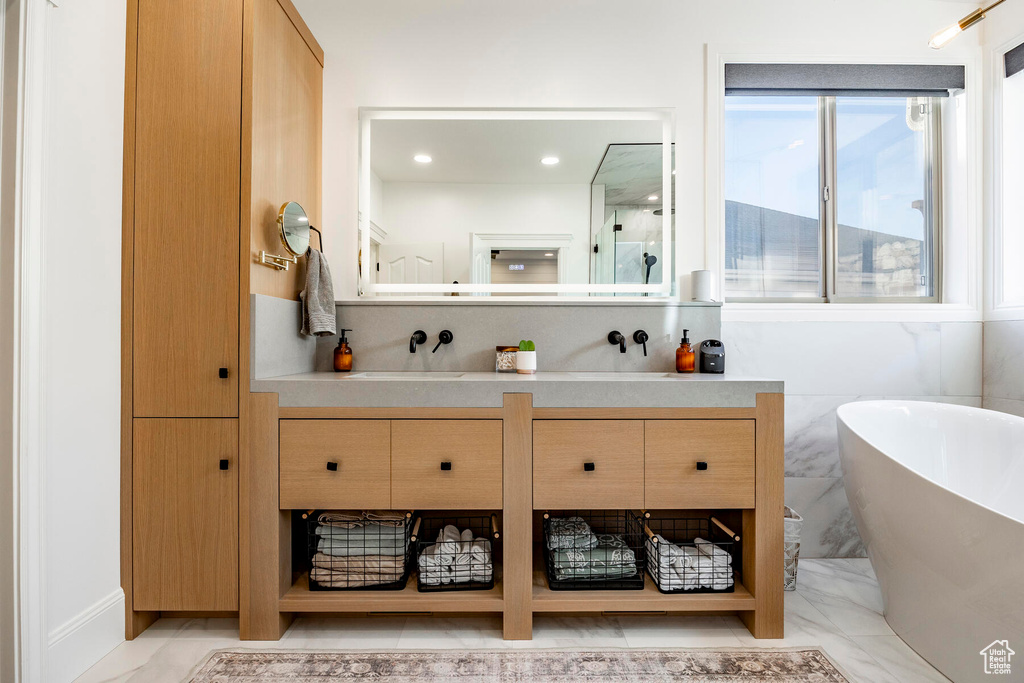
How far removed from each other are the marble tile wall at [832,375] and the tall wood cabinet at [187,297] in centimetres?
200

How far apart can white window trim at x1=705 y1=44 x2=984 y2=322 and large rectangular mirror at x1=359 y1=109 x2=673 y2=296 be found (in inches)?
8.8

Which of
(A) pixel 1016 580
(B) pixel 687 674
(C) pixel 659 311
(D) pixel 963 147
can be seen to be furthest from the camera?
(D) pixel 963 147

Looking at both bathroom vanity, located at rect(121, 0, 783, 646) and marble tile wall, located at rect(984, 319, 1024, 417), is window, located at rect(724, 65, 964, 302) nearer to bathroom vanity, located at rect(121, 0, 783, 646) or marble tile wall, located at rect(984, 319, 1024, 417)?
marble tile wall, located at rect(984, 319, 1024, 417)

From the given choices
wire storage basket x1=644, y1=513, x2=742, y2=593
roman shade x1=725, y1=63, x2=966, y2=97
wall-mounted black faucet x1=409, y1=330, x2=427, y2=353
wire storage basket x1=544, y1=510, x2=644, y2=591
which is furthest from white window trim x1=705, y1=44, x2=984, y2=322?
wall-mounted black faucet x1=409, y1=330, x2=427, y2=353

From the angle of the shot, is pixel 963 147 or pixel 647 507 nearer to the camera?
pixel 647 507

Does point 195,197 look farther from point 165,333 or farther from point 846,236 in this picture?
point 846,236

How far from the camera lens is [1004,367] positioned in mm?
2213

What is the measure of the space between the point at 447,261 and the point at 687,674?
171 cm

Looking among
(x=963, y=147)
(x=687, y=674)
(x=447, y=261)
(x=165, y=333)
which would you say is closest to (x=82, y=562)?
(x=165, y=333)

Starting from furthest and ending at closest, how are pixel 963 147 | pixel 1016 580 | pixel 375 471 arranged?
1. pixel 963 147
2. pixel 375 471
3. pixel 1016 580

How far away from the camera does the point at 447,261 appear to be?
223 cm

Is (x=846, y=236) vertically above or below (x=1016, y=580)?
above

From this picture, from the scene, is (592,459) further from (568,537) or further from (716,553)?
(716,553)

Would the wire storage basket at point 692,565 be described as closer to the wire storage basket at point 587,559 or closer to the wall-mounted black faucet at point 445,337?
the wire storage basket at point 587,559
